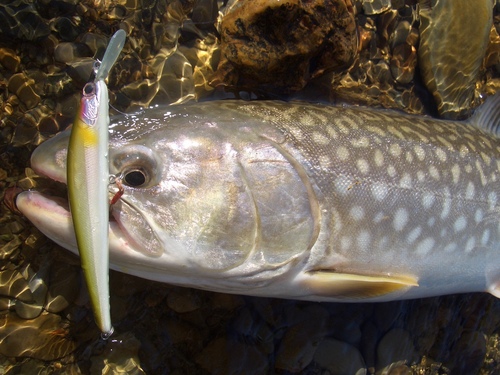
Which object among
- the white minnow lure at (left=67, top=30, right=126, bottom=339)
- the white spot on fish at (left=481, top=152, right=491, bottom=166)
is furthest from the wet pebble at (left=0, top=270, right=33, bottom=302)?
the white spot on fish at (left=481, top=152, right=491, bottom=166)

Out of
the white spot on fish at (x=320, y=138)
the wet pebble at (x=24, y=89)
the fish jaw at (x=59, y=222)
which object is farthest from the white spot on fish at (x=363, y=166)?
the wet pebble at (x=24, y=89)

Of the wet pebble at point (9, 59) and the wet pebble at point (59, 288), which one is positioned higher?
the wet pebble at point (9, 59)

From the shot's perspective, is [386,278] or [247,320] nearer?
[386,278]

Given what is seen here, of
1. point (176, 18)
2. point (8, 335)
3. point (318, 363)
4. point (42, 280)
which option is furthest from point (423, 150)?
point (8, 335)

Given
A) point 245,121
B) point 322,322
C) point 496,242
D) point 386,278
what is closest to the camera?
point 245,121

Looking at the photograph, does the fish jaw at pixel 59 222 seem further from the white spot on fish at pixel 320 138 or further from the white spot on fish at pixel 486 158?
the white spot on fish at pixel 486 158

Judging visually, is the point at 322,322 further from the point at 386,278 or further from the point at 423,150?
the point at 423,150

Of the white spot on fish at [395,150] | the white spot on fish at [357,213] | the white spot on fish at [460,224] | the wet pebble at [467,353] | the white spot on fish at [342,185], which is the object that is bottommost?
the wet pebble at [467,353]
